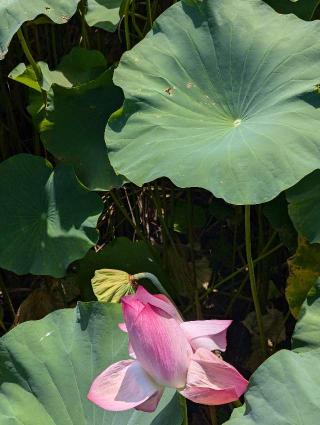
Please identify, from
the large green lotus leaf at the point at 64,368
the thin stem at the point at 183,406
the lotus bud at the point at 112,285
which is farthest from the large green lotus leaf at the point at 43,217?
the thin stem at the point at 183,406

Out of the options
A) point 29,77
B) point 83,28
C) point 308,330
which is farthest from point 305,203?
point 83,28

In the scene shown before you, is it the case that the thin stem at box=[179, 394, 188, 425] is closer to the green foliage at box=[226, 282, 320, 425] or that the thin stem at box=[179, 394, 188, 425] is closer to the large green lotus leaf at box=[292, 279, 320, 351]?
the green foliage at box=[226, 282, 320, 425]

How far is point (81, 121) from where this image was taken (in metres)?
2.06

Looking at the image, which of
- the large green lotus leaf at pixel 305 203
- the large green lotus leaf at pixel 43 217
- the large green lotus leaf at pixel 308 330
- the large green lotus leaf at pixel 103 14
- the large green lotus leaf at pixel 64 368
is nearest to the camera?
the large green lotus leaf at pixel 64 368

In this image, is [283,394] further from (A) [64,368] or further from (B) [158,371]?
(A) [64,368]

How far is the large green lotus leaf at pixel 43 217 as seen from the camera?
194cm

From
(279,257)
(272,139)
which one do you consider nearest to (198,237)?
(279,257)

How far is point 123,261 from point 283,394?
1.01m

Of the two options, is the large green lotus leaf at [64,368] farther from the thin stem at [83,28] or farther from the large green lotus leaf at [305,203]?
the thin stem at [83,28]

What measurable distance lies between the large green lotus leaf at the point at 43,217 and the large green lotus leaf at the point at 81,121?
4 cm

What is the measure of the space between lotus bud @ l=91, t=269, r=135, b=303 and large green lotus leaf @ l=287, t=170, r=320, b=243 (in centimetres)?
39

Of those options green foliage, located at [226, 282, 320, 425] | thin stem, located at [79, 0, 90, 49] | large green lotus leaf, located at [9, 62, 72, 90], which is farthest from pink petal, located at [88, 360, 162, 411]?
thin stem, located at [79, 0, 90, 49]

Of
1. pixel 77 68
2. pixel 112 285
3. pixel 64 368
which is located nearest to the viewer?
pixel 64 368

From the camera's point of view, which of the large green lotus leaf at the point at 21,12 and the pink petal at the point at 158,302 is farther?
the large green lotus leaf at the point at 21,12
